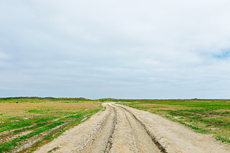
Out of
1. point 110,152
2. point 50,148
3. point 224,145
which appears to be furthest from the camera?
point 224,145

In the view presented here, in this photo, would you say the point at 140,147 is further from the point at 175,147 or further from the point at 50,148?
the point at 50,148

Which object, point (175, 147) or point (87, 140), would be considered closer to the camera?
point (175, 147)

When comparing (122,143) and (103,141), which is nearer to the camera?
(122,143)

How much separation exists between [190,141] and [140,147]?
563cm

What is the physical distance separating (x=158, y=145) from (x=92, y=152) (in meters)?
6.00

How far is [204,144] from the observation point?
14.0 meters

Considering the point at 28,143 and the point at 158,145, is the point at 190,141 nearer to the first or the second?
the point at 158,145

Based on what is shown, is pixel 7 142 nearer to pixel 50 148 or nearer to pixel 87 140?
pixel 50 148

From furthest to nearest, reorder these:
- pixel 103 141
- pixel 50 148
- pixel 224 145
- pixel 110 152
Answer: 1. pixel 103 141
2. pixel 224 145
3. pixel 50 148
4. pixel 110 152

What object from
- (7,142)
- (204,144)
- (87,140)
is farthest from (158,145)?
(7,142)

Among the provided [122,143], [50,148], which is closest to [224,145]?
[122,143]

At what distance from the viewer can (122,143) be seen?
45.2 feet

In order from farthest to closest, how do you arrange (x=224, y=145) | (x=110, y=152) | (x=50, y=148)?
1. (x=224, y=145)
2. (x=50, y=148)
3. (x=110, y=152)

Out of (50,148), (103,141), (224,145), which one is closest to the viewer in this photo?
(50,148)
